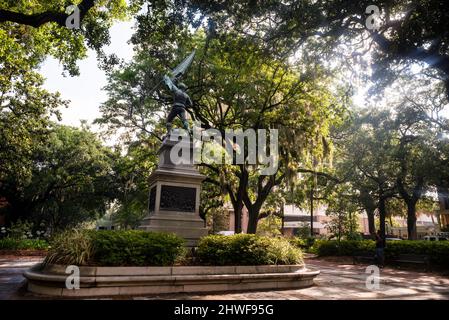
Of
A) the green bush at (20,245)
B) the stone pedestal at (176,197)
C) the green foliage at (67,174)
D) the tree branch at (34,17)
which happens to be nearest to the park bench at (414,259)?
the stone pedestal at (176,197)

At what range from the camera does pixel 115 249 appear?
7406mm

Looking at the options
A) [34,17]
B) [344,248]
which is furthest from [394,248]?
[34,17]

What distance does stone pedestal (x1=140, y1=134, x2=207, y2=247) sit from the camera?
10023 millimetres

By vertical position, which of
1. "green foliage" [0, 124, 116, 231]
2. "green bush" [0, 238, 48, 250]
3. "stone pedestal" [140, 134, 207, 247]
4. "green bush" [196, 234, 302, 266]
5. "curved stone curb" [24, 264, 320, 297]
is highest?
"green foliage" [0, 124, 116, 231]

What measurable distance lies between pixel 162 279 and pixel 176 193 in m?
3.79

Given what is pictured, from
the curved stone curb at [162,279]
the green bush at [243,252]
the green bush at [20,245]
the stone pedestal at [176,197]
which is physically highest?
the stone pedestal at [176,197]

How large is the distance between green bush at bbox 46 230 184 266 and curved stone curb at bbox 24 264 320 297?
316 millimetres

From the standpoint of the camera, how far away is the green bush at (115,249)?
715cm

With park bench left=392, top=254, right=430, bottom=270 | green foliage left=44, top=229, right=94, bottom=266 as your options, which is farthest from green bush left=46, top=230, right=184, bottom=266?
park bench left=392, top=254, right=430, bottom=270

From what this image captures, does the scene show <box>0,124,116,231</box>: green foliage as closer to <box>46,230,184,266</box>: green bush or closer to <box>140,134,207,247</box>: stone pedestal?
<box>140,134,207,247</box>: stone pedestal

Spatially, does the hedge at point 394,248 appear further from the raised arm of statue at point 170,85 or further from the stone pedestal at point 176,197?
the raised arm of statue at point 170,85

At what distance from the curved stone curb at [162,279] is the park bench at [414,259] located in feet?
34.3

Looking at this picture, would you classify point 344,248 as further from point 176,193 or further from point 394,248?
point 176,193

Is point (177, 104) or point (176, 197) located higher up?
point (177, 104)
